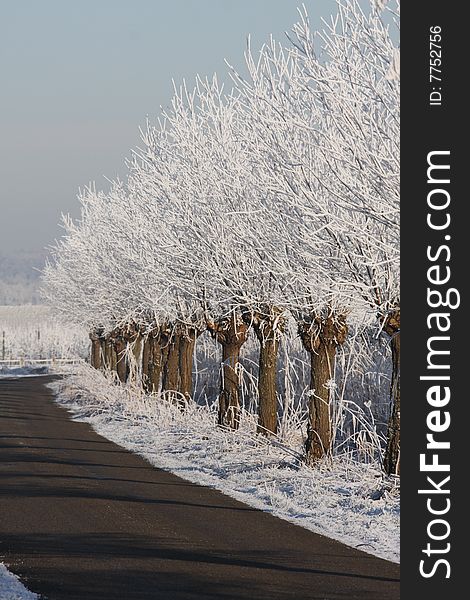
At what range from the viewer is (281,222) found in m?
16.8

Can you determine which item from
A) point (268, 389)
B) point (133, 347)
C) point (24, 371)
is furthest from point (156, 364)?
point (24, 371)

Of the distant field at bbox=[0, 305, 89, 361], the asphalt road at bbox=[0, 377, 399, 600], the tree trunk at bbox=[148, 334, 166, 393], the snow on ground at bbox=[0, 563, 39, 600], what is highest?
the distant field at bbox=[0, 305, 89, 361]

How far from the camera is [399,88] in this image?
1189 centimetres

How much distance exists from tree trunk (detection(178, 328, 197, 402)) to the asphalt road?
11945mm

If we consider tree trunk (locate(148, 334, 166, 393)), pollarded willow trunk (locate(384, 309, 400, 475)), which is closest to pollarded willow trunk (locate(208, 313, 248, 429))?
pollarded willow trunk (locate(384, 309, 400, 475))

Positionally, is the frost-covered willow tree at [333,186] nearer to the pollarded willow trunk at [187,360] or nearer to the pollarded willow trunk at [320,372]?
the pollarded willow trunk at [320,372]

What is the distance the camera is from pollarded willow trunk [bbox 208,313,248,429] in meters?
24.1

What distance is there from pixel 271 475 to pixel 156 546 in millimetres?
5685

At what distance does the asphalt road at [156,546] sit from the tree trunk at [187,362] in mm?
11945

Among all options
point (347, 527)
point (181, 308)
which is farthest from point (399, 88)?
point (181, 308)

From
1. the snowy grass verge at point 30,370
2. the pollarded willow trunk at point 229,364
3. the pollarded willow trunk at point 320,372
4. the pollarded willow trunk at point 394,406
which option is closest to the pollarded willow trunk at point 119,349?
the pollarded willow trunk at point 229,364

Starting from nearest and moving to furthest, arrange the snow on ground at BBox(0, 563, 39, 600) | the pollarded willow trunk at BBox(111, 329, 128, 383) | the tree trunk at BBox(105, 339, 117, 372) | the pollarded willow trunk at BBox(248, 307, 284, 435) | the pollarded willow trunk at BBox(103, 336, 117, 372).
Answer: the snow on ground at BBox(0, 563, 39, 600)
the pollarded willow trunk at BBox(248, 307, 284, 435)
the pollarded willow trunk at BBox(111, 329, 128, 383)
the pollarded willow trunk at BBox(103, 336, 117, 372)
the tree trunk at BBox(105, 339, 117, 372)

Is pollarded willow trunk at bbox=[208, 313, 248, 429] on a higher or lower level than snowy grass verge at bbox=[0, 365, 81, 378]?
lower

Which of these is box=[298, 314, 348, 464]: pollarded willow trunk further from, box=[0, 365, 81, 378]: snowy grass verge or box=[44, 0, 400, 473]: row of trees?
box=[0, 365, 81, 378]: snowy grass verge
